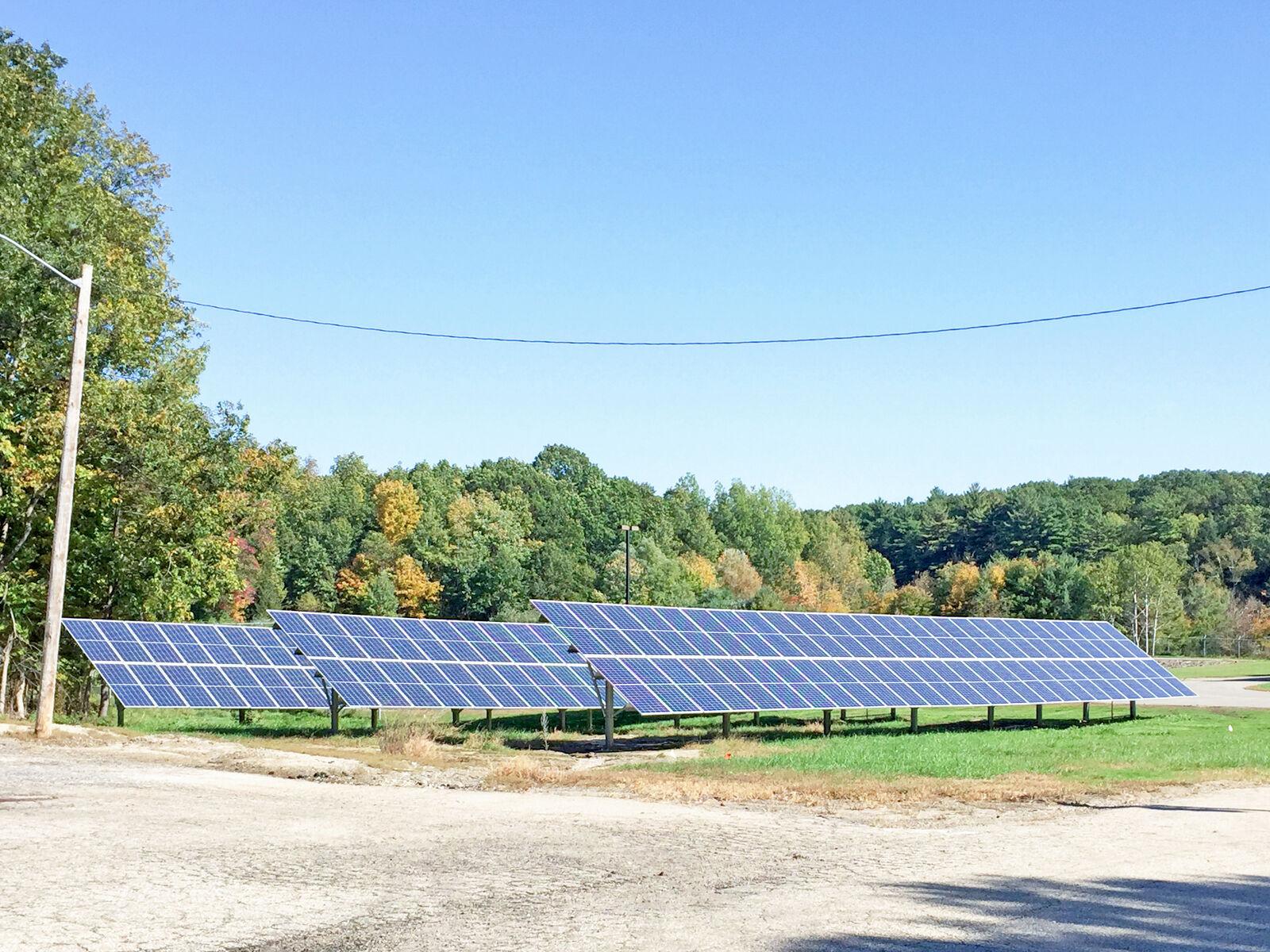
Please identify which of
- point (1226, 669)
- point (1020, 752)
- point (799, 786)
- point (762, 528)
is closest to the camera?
point (799, 786)

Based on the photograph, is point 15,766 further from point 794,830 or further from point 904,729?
point 904,729

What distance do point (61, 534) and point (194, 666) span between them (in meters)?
8.13

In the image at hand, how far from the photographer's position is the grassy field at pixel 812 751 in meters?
A: 20.7

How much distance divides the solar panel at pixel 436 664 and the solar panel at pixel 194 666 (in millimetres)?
1431

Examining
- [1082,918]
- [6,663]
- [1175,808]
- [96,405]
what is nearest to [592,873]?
[1082,918]

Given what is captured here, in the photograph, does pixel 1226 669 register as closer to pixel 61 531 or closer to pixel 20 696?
pixel 20 696

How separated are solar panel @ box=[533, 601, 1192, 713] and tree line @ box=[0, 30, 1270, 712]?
14.7 metres

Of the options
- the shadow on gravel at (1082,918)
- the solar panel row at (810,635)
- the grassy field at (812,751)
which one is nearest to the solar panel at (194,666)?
the grassy field at (812,751)

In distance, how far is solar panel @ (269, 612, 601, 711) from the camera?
3039cm

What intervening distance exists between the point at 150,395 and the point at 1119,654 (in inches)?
1327

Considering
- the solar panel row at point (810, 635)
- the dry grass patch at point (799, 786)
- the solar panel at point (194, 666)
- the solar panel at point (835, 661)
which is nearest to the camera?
the dry grass patch at point (799, 786)

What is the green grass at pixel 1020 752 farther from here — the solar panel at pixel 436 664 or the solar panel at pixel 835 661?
the solar panel at pixel 436 664

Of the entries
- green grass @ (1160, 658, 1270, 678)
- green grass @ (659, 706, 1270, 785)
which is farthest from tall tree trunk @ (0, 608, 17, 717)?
green grass @ (1160, 658, 1270, 678)

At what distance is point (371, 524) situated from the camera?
5025 inches
